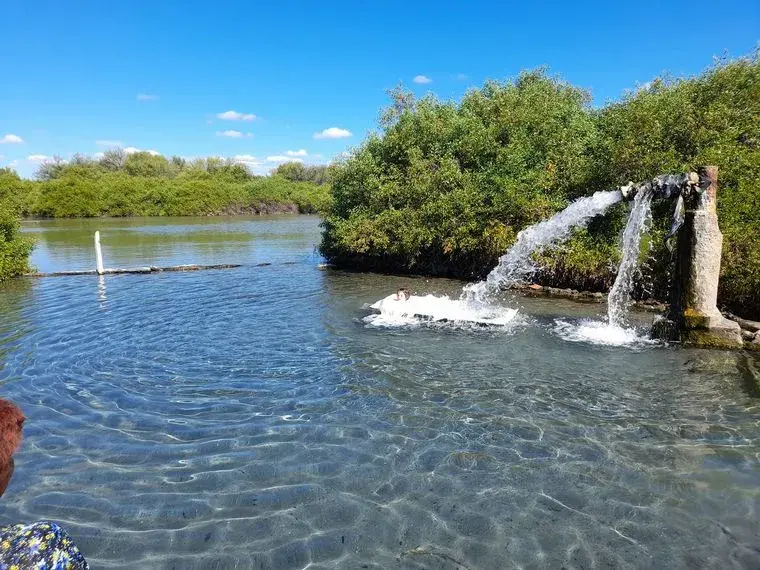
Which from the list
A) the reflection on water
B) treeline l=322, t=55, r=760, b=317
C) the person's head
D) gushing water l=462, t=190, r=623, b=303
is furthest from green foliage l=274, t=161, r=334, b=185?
the person's head

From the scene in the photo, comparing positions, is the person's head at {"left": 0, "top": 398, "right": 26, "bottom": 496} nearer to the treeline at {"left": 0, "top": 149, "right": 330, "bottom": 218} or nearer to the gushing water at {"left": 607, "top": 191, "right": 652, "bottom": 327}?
the gushing water at {"left": 607, "top": 191, "right": 652, "bottom": 327}

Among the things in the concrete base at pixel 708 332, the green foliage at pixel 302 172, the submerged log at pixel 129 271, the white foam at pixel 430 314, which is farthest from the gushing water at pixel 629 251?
the green foliage at pixel 302 172

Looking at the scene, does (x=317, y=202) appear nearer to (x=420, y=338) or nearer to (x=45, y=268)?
(x=45, y=268)

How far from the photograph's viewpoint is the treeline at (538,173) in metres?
16.9

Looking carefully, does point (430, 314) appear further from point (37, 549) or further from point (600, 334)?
point (37, 549)

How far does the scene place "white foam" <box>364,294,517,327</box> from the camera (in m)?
14.1

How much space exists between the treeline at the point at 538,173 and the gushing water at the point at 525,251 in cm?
59

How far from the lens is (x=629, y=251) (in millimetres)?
14742

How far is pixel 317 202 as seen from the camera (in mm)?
31547

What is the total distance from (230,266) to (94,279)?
22.4ft

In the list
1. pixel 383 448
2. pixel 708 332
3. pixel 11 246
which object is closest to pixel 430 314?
pixel 708 332

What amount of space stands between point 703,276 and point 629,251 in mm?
2889

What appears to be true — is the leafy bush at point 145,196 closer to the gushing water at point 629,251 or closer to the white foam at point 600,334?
the gushing water at point 629,251

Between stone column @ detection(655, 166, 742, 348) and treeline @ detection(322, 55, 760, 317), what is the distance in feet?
9.85
